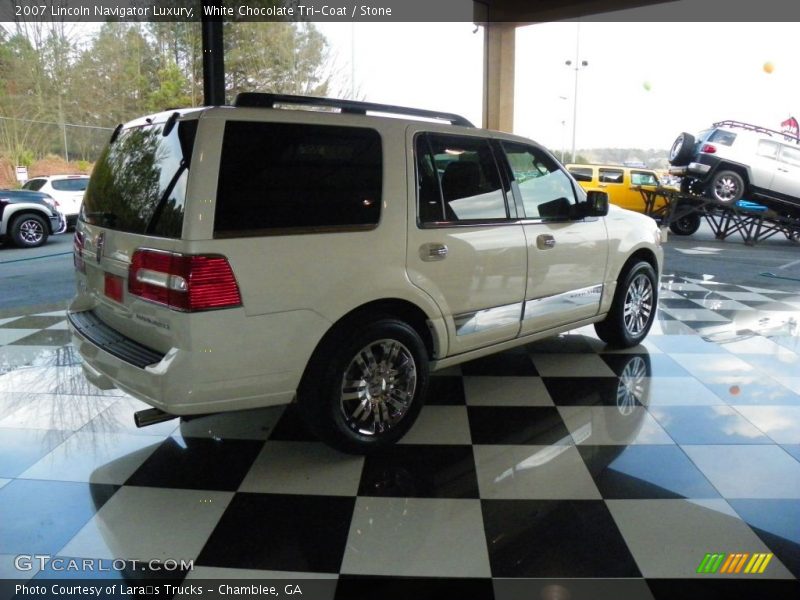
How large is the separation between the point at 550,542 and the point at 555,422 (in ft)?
3.73

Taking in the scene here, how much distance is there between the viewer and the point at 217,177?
2303 millimetres

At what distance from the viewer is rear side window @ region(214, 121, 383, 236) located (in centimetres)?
235

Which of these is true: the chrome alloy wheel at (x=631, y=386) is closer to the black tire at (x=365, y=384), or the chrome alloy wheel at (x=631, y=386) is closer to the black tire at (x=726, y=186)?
the black tire at (x=365, y=384)

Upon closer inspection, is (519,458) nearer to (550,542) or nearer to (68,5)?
(550,542)

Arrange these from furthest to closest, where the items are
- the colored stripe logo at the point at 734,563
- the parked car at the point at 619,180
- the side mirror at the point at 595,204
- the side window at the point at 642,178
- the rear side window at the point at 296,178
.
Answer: the side window at the point at 642,178
the parked car at the point at 619,180
the side mirror at the point at 595,204
the rear side window at the point at 296,178
the colored stripe logo at the point at 734,563

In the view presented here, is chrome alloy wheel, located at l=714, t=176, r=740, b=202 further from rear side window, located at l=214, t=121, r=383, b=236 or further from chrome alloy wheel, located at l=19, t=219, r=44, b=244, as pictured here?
chrome alloy wheel, located at l=19, t=219, r=44, b=244

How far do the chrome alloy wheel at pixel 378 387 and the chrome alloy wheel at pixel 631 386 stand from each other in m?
1.33

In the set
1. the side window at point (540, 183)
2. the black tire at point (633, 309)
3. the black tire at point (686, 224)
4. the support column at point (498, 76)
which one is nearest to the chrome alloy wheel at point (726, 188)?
the black tire at point (686, 224)

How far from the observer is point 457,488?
2.57 meters

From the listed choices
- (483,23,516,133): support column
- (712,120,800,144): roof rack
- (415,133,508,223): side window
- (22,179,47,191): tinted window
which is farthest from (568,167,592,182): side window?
(415,133,508,223): side window

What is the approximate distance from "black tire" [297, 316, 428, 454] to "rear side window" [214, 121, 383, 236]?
51 centimetres

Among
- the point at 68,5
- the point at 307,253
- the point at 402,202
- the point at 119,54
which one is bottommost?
the point at 307,253

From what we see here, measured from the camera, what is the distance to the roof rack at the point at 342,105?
2609 mm

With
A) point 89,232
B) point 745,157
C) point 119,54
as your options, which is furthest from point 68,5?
point 745,157
